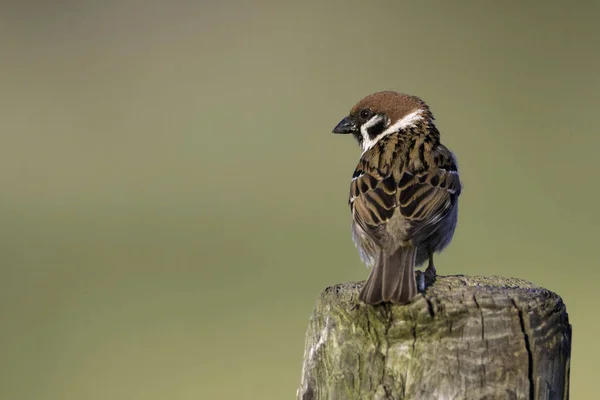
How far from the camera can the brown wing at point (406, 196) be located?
3.86 metres

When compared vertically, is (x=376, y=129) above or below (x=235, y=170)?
below

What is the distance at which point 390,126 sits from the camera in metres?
4.93

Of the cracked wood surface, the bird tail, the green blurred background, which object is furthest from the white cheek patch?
the green blurred background

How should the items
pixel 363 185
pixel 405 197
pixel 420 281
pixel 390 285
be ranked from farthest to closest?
pixel 363 185 < pixel 405 197 < pixel 420 281 < pixel 390 285

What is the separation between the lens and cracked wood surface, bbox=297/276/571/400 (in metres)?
2.48

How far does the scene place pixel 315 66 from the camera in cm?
1285

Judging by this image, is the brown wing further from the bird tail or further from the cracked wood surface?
the cracked wood surface

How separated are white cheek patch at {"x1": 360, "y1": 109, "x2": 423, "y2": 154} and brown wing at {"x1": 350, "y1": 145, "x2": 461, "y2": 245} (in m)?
0.53

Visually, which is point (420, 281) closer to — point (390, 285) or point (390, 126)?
point (390, 285)

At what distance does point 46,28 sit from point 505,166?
7.01 m

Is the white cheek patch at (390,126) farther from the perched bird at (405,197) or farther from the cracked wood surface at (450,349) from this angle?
the cracked wood surface at (450,349)

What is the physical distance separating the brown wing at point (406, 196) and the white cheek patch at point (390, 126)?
1.74 ft

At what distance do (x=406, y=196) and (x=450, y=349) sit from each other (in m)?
1.55

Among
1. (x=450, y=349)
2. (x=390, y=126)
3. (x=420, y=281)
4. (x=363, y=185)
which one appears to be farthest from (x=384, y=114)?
(x=450, y=349)
